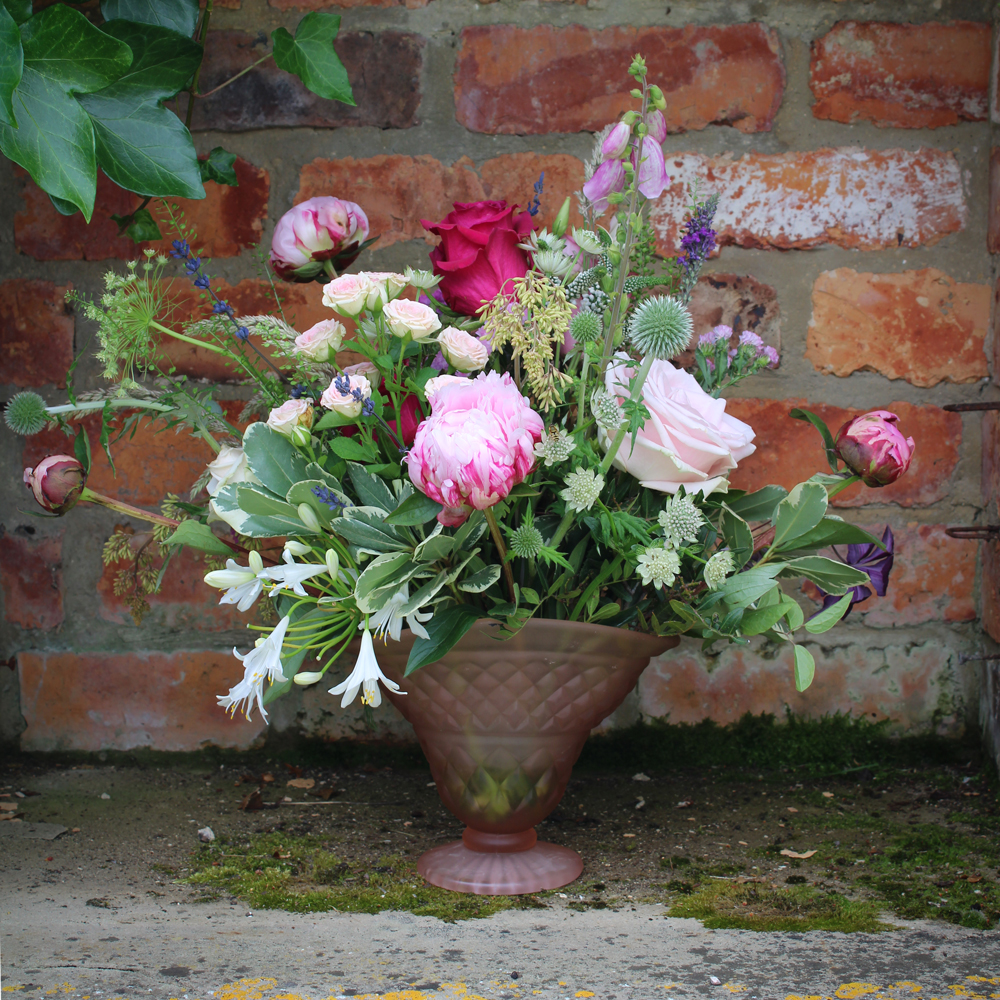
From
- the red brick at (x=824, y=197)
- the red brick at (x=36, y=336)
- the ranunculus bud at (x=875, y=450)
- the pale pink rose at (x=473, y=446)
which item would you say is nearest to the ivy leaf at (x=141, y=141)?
the red brick at (x=36, y=336)

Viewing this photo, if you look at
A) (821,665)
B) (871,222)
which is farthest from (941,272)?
(821,665)

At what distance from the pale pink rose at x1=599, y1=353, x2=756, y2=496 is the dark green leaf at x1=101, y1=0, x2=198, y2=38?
561 millimetres

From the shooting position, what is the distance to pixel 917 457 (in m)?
1.02

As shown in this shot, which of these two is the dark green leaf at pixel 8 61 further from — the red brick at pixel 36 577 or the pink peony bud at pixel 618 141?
the red brick at pixel 36 577

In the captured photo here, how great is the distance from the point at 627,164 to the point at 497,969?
0.56 metres

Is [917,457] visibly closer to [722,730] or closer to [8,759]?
[722,730]

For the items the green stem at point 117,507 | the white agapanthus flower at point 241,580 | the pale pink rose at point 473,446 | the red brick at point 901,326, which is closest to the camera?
the pale pink rose at point 473,446

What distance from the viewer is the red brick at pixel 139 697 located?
1056 millimetres

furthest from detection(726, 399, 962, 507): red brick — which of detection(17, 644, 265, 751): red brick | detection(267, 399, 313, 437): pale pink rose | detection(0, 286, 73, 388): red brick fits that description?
detection(0, 286, 73, 388): red brick

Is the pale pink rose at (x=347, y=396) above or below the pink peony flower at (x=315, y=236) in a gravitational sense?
below

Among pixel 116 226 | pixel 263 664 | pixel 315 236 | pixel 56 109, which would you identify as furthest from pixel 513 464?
pixel 116 226

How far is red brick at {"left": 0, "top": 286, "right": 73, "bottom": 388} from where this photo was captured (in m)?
1.05

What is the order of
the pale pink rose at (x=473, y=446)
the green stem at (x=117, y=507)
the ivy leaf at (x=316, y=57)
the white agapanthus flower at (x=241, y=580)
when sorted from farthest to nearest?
the ivy leaf at (x=316, y=57)
the green stem at (x=117, y=507)
the white agapanthus flower at (x=241, y=580)
the pale pink rose at (x=473, y=446)

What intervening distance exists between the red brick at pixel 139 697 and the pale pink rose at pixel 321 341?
1.57 feet
